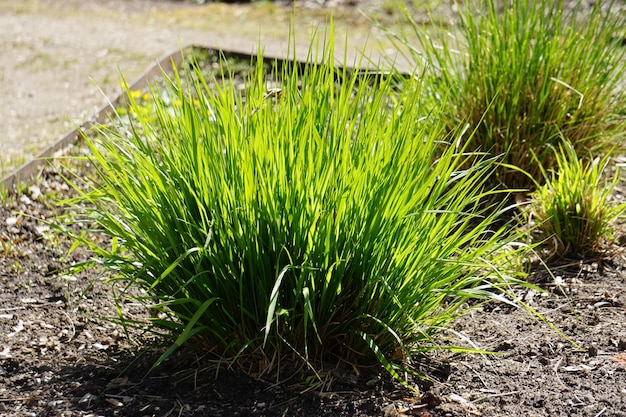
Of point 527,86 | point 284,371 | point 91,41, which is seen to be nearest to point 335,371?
point 284,371

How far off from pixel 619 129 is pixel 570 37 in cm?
51

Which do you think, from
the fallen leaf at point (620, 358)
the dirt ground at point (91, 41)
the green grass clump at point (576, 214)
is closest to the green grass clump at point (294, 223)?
the fallen leaf at point (620, 358)

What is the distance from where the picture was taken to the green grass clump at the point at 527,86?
3.57 metres

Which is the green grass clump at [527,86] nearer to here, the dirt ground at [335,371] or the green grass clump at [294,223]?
the dirt ground at [335,371]

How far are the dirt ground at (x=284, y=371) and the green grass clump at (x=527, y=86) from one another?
0.59 meters

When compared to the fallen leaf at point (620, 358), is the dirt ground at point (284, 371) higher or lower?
lower

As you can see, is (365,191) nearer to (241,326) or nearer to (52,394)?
(241,326)

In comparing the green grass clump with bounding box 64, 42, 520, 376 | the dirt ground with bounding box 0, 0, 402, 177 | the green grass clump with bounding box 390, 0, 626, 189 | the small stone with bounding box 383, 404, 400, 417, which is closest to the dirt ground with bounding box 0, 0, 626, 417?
the small stone with bounding box 383, 404, 400, 417

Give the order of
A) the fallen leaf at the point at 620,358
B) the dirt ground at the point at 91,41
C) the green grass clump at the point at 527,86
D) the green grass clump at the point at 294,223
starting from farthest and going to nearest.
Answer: the dirt ground at the point at 91,41 < the green grass clump at the point at 527,86 < the fallen leaf at the point at 620,358 < the green grass clump at the point at 294,223

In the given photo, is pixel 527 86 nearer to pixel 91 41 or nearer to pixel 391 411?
pixel 391 411

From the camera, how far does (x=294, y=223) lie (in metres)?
2.29

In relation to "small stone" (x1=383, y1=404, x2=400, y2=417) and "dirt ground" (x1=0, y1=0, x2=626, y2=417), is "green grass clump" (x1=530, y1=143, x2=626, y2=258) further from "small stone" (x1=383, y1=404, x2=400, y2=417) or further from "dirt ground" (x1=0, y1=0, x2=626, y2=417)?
"small stone" (x1=383, y1=404, x2=400, y2=417)

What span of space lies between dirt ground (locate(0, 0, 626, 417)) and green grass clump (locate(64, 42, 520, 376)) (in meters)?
0.14

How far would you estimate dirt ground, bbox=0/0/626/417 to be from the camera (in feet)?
7.79
